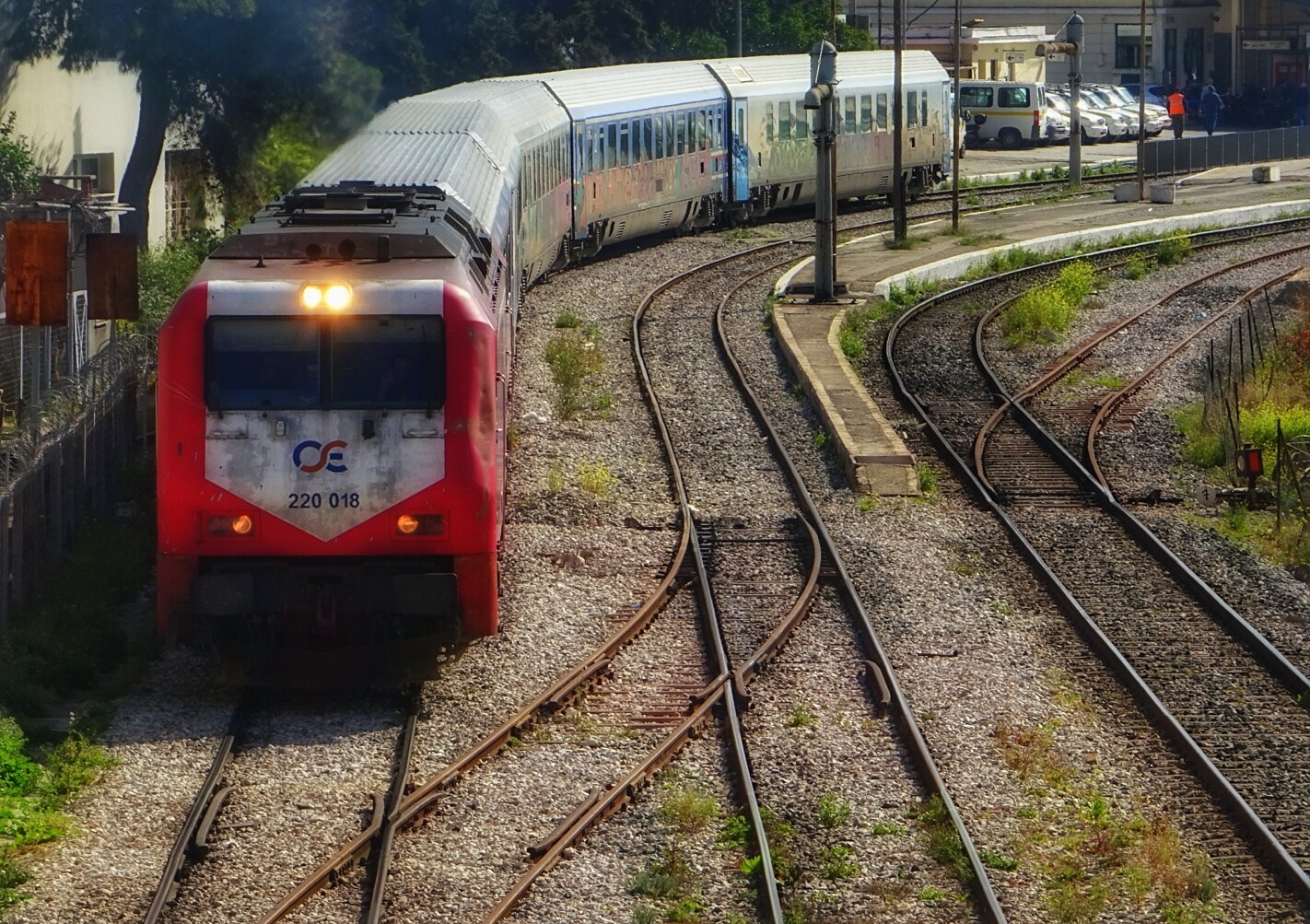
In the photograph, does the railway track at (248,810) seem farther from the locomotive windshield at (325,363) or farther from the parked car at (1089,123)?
the parked car at (1089,123)

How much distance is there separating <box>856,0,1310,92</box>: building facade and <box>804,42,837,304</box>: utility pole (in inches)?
1593

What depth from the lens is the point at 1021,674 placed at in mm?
10422

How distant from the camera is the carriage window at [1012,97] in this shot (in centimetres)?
5059

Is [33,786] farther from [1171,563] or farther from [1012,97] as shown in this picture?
[1012,97]

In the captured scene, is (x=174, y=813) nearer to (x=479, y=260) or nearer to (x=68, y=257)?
(x=479, y=260)

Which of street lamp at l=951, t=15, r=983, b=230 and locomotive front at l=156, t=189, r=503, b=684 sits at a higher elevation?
street lamp at l=951, t=15, r=983, b=230

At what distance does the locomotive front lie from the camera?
9.24 metres

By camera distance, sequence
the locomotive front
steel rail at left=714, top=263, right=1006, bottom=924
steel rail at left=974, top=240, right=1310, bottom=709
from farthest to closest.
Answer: steel rail at left=974, top=240, right=1310, bottom=709 < the locomotive front < steel rail at left=714, top=263, right=1006, bottom=924

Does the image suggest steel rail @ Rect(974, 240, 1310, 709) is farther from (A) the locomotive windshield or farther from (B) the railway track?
(A) the locomotive windshield

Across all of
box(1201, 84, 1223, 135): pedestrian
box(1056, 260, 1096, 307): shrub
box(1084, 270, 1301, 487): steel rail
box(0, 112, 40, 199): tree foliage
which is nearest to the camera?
box(1084, 270, 1301, 487): steel rail

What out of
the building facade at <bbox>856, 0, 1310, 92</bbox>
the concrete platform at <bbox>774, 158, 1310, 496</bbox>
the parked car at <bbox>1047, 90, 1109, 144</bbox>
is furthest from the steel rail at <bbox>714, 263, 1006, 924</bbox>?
the building facade at <bbox>856, 0, 1310, 92</bbox>

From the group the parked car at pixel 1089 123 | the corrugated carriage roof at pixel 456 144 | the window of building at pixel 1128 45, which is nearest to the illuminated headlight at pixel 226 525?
the corrugated carriage roof at pixel 456 144

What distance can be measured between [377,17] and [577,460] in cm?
2095

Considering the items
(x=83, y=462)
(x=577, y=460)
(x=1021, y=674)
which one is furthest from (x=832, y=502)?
(x=83, y=462)
